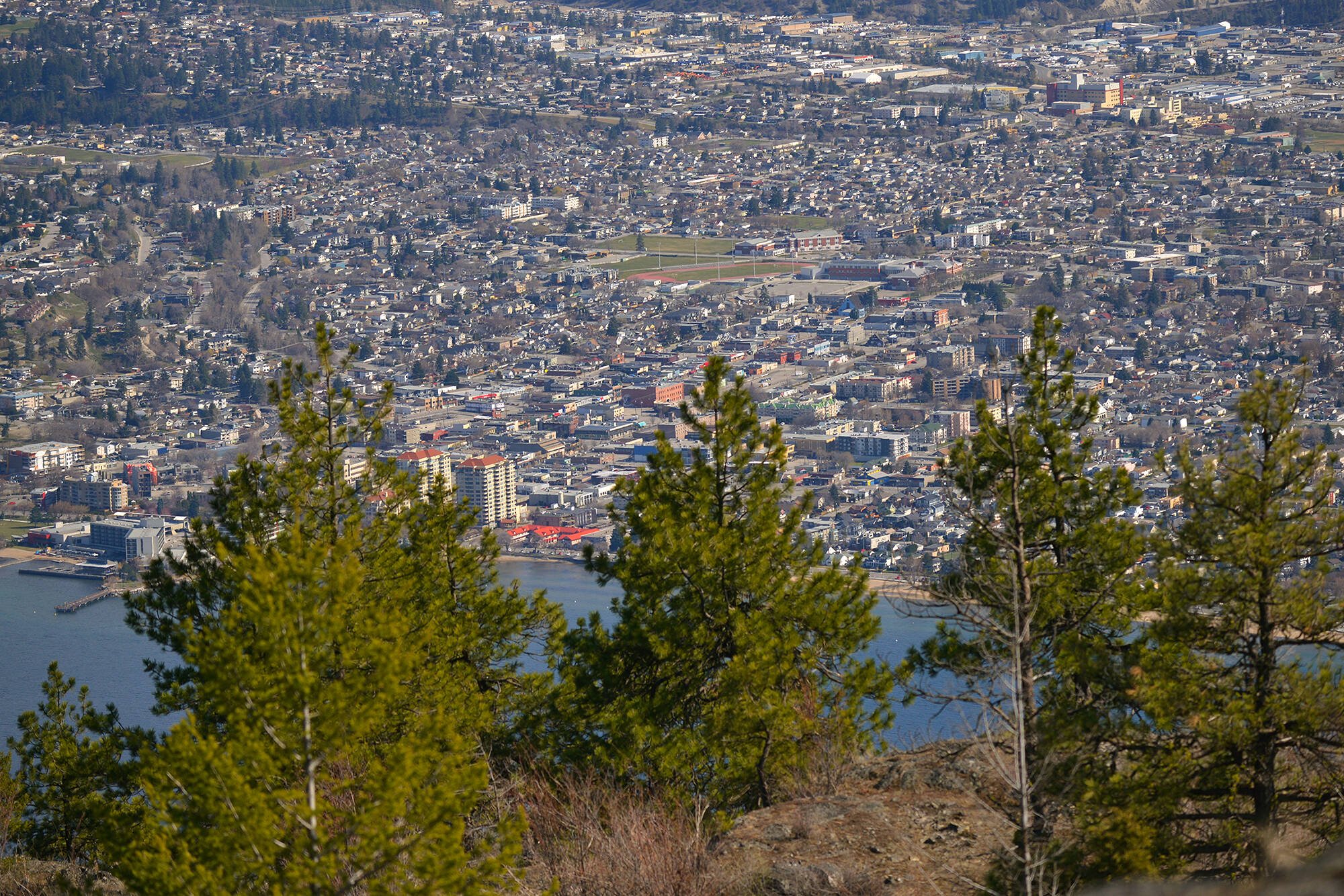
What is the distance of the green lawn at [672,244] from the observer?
5434cm

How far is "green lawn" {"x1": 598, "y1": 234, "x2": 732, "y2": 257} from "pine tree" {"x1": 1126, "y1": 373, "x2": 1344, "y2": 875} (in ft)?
159

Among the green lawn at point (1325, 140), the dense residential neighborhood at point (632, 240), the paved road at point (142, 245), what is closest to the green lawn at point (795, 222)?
the dense residential neighborhood at point (632, 240)

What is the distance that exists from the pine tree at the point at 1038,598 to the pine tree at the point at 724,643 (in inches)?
20.1

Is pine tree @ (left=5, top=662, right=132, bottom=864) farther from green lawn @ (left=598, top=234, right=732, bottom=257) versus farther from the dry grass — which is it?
green lawn @ (left=598, top=234, right=732, bottom=257)

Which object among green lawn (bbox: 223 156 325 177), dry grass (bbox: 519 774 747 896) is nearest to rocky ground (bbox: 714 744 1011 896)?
dry grass (bbox: 519 774 747 896)

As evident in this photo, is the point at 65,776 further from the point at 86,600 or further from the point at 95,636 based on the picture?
the point at 86,600

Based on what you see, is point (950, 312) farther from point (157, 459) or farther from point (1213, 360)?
point (157, 459)

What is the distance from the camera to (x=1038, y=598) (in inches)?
210

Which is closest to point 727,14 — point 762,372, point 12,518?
point 762,372

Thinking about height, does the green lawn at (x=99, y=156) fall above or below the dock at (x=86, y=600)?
above

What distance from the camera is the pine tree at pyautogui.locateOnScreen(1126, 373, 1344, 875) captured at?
4.91m

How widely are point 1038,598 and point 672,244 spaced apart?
168ft

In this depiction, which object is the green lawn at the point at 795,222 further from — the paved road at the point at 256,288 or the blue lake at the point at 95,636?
the blue lake at the point at 95,636

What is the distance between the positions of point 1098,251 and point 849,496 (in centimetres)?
2535
